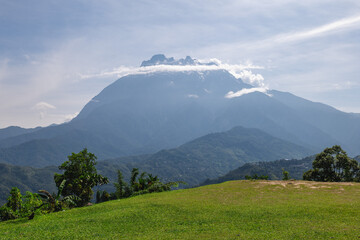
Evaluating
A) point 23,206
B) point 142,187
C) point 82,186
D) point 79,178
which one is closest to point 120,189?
point 142,187

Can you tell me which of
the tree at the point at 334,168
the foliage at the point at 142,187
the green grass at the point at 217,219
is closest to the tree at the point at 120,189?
the foliage at the point at 142,187

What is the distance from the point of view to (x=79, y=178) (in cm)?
5191

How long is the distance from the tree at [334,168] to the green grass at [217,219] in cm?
3834

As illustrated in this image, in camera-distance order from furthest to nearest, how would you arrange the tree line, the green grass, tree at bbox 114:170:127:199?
tree at bbox 114:170:127:199 < the tree line < the green grass

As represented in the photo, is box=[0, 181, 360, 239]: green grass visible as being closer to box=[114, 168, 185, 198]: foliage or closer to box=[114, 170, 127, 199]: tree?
box=[114, 168, 185, 198]: foliage

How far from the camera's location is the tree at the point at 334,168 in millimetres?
73938

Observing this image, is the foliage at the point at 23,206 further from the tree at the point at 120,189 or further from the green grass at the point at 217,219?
the tree at the point at 120,189

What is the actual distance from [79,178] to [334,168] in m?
65.9

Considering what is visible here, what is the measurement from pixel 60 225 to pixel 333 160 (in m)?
71.4

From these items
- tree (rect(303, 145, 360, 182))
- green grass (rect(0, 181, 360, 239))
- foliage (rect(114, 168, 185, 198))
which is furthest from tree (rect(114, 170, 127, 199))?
tree (rect(303, 145, 360, 182))

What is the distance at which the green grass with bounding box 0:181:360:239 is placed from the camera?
81.3 feet

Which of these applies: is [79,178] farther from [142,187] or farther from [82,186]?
[142,187]

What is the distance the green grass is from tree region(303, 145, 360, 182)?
38.3m

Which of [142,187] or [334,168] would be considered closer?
[142,187]
